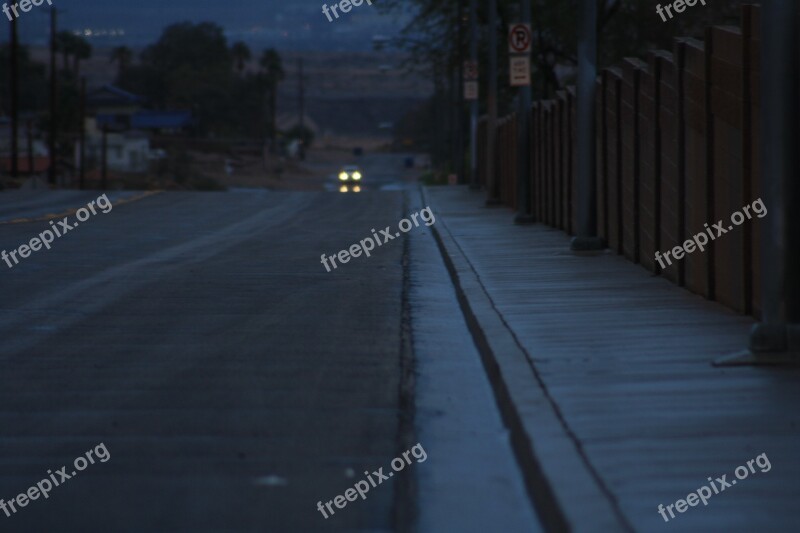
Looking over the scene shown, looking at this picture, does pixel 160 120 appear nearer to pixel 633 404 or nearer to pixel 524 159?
pixel 524 159

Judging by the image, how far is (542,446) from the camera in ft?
22.9

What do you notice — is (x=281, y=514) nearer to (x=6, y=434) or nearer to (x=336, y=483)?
(x=336, y=483)

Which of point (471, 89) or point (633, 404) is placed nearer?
point (633, 404)

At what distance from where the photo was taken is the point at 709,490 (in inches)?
247

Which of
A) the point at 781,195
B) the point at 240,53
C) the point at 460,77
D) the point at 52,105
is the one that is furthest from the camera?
the point at 240,53

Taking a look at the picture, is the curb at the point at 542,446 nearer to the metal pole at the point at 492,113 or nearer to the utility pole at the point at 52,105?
the metal pole at the point at 492,113

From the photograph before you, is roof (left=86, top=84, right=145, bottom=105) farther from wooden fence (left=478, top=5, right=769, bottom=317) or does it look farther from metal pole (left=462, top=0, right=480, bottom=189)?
wooden fence (left=478, top=5, right=769, bottom=317)

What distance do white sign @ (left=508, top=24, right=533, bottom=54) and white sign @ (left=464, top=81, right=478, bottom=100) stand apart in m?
15.5

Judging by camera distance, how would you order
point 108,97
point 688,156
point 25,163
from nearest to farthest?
point 688,156
point 25,163
point 108,97

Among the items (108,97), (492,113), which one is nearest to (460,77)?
(492,113)

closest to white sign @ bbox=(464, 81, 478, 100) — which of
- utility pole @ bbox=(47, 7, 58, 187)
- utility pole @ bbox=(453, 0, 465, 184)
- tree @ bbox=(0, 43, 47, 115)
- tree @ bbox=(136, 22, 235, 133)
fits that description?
utility pole @ bbox=(453, 0, 465, 184)

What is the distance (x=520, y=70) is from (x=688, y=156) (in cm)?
→ 1170

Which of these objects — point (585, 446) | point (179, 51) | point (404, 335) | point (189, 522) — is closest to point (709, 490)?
point (585, 446)

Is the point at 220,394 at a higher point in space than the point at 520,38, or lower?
lower
